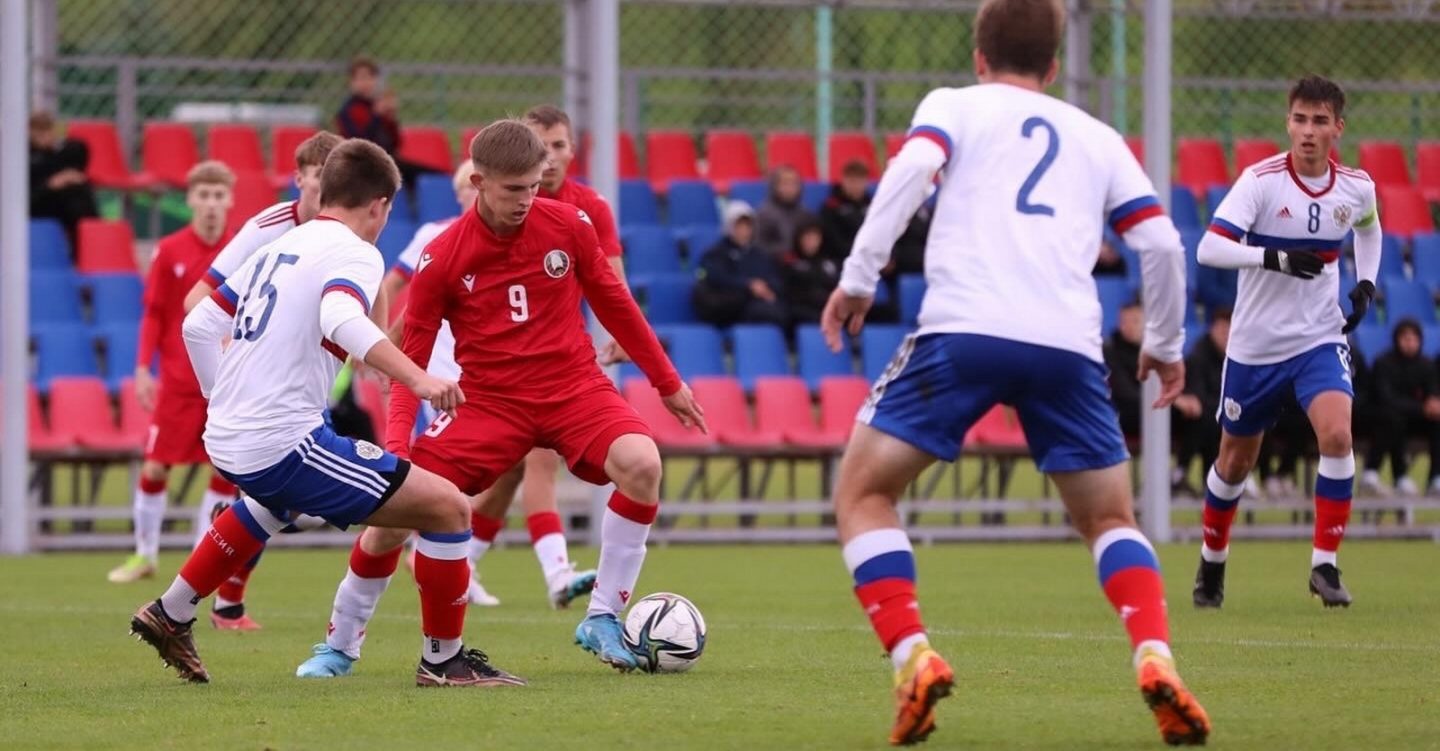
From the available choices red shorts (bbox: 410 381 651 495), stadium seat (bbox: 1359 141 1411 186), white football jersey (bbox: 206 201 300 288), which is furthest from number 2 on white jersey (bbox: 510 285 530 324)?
stadium seat (bbox: 1359 141 1411 186)

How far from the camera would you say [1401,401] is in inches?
651

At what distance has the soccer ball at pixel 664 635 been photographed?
729cm

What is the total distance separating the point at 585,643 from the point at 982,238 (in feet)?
8.40

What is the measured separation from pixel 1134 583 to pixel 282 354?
2.66 m

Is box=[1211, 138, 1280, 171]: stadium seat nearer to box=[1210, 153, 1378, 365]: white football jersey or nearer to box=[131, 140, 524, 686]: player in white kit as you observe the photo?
box=[1210, 153, 1378, 365]: white football jersey

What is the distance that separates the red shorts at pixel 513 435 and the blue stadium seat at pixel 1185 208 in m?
12.8

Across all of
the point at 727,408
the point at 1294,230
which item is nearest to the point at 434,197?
the point at 727,408

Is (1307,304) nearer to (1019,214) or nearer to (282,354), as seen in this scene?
(1019,214)

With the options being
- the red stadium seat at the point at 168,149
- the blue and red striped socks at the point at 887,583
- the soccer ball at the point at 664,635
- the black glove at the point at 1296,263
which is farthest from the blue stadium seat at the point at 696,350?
the blue and red striped socks at the point at 887,583

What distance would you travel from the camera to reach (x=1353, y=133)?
22.5 metres

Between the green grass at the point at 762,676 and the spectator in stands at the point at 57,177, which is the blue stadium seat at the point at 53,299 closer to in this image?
the spectator in stands at the point at 57,177

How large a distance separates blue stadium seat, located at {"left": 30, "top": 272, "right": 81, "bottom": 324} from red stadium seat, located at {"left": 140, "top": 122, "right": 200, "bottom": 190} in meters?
2.81

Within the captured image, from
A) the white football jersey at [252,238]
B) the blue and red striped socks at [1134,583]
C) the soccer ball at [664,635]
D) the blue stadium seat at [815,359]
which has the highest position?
the white football jersey at [252,238]

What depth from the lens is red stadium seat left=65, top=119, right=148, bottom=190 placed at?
1867cm
